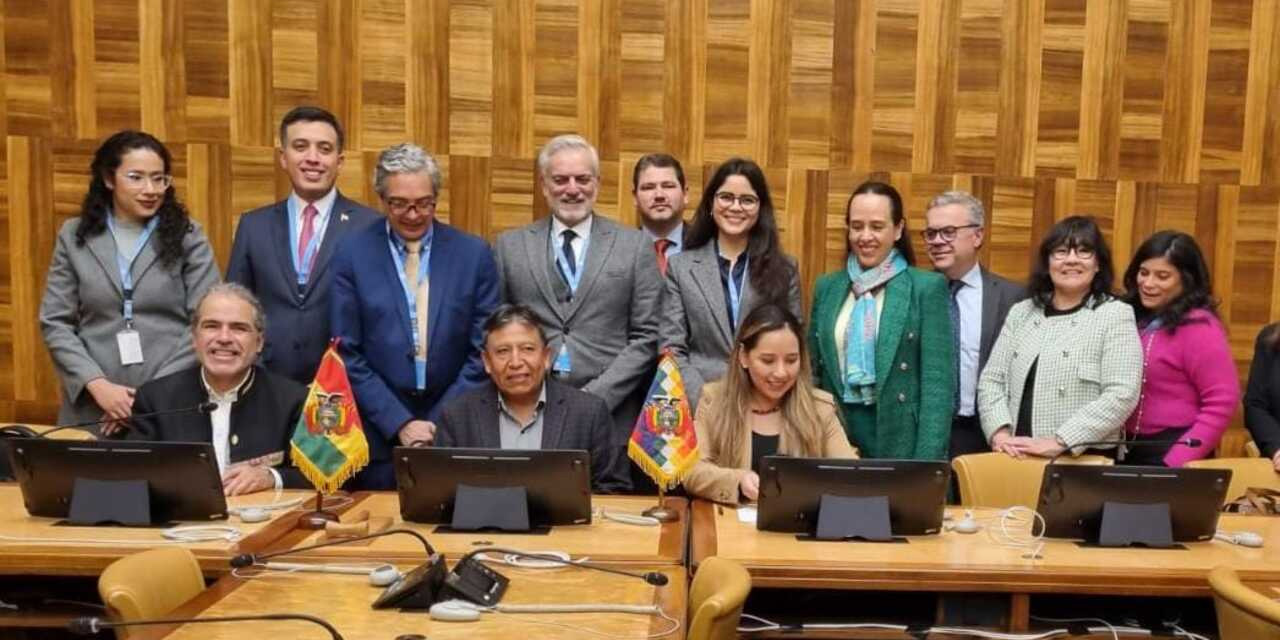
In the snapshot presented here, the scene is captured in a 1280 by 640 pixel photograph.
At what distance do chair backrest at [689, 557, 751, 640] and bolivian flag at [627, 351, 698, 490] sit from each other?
72 centimetres

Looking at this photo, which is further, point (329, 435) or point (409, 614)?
point (329, 435)

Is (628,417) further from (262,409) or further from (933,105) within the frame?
(933,105)

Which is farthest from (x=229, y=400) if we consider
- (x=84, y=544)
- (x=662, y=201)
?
(x=662, y=201)

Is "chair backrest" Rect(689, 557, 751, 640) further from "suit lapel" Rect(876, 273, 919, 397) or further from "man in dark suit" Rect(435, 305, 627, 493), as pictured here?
"suit lapel" Rect(876, 273, 919, 397)

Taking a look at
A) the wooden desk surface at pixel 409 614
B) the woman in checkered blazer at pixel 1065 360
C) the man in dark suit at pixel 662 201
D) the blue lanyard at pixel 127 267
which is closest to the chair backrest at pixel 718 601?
the wooden desk surface at pixel 409 614

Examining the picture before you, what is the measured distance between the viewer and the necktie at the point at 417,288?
3.57 metres

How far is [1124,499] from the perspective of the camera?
8.82 ft

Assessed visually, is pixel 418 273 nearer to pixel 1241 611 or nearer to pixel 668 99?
pixel 668 99

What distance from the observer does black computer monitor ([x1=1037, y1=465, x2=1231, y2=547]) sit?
8.79 feet

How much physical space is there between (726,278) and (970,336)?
2.95 ft

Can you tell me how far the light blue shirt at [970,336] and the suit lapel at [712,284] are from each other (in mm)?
857

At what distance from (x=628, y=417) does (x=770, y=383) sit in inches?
26.1

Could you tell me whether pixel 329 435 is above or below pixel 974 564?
above

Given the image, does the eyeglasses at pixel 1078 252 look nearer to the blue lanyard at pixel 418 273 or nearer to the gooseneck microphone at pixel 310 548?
the blue lanyard at pixel 418 273
